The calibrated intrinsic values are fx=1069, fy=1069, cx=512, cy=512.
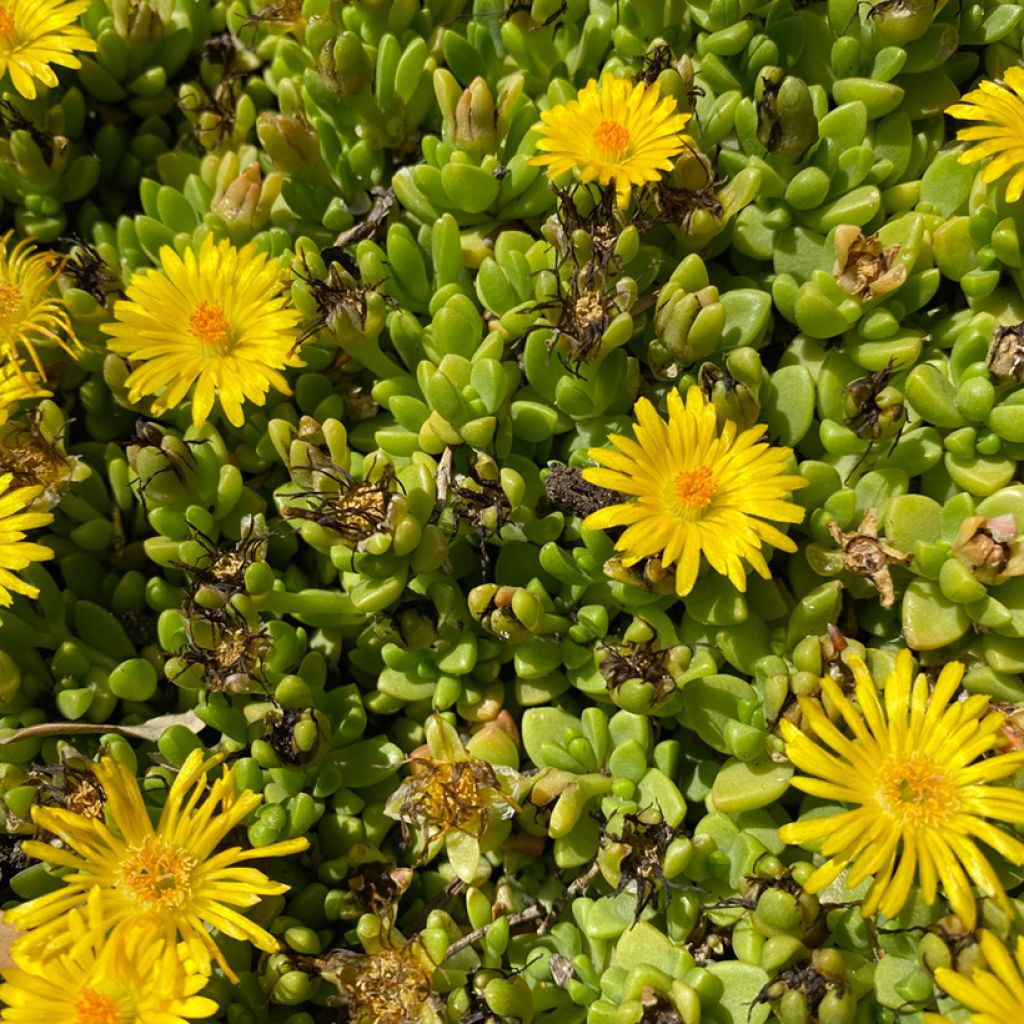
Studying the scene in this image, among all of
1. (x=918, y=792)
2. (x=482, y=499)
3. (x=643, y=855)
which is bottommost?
(x=643, y=855)

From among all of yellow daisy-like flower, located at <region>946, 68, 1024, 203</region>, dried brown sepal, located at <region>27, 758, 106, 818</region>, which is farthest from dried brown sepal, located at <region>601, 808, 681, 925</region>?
yellow daisy-like flower, located at <region>946, 68, 1024, 203</region>

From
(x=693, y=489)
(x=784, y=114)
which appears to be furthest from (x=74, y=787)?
(x=784, y=114)

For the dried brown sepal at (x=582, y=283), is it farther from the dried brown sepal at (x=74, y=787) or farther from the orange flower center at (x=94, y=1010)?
the orange flower center at (x=94, y=1010)

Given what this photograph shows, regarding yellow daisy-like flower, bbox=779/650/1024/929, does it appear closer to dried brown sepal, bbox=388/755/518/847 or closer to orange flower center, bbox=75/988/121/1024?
dried brown sepal, bbox=388/755/518/847

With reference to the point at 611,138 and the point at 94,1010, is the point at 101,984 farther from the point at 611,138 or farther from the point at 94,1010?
the point at 611,138

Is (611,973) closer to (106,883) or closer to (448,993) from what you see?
(448,993)

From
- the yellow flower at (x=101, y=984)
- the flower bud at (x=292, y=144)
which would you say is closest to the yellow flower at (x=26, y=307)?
the flower bud at (x=292, y=144)

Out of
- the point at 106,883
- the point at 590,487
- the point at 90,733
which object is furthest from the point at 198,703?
the point at 590,487
